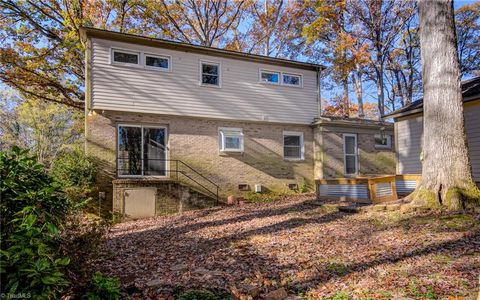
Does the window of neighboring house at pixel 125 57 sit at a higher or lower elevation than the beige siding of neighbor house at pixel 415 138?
higher

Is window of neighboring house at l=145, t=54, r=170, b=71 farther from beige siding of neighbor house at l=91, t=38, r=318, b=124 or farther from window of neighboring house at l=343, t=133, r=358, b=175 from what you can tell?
window of neighboring house at l=343, t=133, r=358, b=175

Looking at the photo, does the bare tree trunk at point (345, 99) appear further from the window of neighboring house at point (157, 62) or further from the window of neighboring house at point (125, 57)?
the window of neighboring house at point (125, 57)

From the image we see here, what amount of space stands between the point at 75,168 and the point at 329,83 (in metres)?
20.5

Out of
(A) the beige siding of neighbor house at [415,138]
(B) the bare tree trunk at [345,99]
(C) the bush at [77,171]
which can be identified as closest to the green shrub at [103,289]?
(C) the bush at [77,171]

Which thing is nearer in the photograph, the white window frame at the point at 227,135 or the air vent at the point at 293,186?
the white window frame at the point at 227,135

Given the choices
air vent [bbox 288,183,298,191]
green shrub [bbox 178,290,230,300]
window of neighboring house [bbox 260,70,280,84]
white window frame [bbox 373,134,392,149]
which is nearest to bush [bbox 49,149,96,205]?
green shrub [bbox 178,290,230,300]

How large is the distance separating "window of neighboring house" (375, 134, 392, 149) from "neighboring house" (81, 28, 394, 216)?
160 millimetres

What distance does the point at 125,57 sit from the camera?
10.9 m

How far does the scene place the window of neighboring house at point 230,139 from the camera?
12094mm

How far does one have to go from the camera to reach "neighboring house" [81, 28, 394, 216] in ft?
34.0

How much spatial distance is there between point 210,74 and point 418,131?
8.38 meters

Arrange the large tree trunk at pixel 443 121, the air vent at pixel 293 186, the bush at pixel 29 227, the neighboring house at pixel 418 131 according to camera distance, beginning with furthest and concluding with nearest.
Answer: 1. the air vent at pixel 293 186
2. the neighboring house at pixel 418 131
3. the large tree trunk at pixel 443 121
4. the bush at pixel 29 227

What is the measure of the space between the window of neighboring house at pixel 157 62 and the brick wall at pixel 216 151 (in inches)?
74.2

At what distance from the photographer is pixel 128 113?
10758 mm
